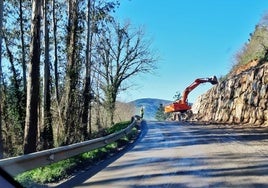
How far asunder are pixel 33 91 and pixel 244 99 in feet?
54.7

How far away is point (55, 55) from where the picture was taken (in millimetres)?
31203

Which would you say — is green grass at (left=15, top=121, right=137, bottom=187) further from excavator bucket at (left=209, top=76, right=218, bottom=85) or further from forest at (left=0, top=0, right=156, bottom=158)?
excavator bucket at (left=209, top=76, right=218, bottom=85)

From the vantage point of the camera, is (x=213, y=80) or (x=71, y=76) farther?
(x=213, y=80)

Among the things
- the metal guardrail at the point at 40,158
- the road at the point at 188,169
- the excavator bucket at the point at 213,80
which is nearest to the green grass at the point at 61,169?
the metal guardrail at the point at 40,158

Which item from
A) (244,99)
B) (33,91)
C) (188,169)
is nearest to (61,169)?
(188,169)

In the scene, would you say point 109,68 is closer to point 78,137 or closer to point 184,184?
point 78,137

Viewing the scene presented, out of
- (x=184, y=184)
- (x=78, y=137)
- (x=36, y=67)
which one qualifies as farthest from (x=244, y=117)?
(x=184, y=184)

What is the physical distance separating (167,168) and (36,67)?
25.0 ft

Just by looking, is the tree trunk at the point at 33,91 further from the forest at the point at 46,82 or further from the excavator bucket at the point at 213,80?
the excavator bucket at the point at 213,80

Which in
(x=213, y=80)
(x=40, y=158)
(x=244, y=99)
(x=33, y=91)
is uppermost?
(x=213, y=80)

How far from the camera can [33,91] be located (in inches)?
607

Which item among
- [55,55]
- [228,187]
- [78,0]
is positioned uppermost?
[78,0]

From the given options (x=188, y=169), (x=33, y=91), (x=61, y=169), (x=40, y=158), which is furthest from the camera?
(x=33, y=91)

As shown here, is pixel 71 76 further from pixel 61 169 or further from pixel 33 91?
pixel 61 169
